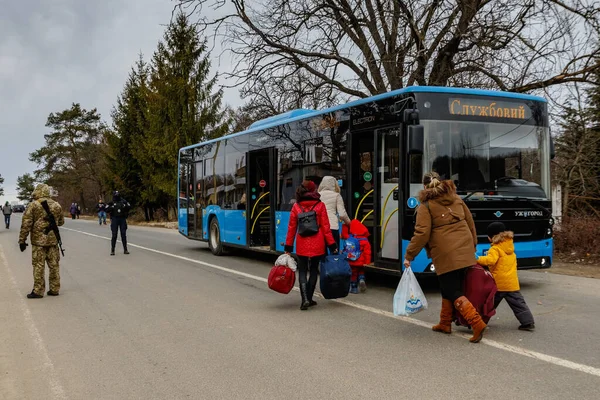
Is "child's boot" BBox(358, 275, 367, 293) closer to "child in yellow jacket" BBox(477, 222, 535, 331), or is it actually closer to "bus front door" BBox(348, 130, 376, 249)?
"bus front door" BBox(348, 130, 376, 249)

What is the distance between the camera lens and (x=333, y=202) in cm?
834

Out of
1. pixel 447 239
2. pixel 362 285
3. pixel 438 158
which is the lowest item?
pixel 362 285

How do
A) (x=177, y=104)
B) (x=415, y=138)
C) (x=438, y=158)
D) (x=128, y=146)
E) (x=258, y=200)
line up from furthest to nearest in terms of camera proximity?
(x=128, y=146) → (x=177, y=104) → (x=258, y=200) → (x=438, y=158) → (x=415, y=138)

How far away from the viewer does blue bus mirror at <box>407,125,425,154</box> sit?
7465 millimetres

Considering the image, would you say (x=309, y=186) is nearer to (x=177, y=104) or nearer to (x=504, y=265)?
(x=504, y=265)

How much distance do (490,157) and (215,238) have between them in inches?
348

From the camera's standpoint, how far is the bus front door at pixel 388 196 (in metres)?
8.12

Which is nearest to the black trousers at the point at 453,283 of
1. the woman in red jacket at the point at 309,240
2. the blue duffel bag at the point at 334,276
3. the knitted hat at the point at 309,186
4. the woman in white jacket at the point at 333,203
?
the blue duffel bag at the point at 334,276

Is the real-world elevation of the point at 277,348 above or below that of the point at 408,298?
below

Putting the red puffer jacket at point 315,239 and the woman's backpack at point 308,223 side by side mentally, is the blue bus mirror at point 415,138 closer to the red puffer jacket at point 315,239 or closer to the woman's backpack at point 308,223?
the red puffer jacket at point 315,239

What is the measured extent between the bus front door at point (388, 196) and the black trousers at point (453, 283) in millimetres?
2414

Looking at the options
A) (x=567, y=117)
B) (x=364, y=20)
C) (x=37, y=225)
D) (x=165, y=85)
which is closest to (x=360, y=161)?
(x=37, y=225)

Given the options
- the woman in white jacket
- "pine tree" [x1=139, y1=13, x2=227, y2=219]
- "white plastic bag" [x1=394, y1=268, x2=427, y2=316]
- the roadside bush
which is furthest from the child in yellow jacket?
"pine tree" [x1=139, y1=13, x2=227, y2=219]

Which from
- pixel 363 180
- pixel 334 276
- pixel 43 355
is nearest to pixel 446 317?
pixel 334 276
